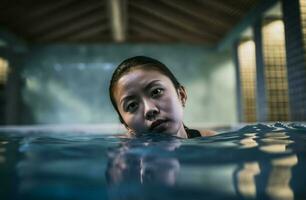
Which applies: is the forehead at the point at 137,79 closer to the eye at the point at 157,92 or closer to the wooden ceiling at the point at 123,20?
the eye at the point at 157,92

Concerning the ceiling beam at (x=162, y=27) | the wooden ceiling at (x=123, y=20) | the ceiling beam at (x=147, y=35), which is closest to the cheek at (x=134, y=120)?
the wooden ceiling at (x=123, y=20)

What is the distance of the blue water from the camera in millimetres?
961

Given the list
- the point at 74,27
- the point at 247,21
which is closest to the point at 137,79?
the point at 247,21

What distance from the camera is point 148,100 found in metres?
2.10

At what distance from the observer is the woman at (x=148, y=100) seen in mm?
2064

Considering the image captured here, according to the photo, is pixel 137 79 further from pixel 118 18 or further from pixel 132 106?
pixel 118 18

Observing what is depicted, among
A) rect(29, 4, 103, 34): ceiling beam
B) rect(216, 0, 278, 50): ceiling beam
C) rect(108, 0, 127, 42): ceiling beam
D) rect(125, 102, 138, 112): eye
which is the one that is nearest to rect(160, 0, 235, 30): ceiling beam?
rect(216, 0, 278, 50): ceiling beam

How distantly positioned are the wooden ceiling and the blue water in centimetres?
671

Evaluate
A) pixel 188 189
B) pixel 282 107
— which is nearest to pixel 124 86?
pixel 188 189

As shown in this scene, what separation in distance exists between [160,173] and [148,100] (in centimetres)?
101

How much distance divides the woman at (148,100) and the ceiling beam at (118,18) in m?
6.29

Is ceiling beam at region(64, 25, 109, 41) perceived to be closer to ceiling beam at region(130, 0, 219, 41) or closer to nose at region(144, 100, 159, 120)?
ceiling beam at region(130, 0, 219, 41)

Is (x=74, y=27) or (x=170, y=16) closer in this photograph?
(x=170, y=16)

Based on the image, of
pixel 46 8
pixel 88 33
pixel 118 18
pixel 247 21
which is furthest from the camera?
pixel 88 33
